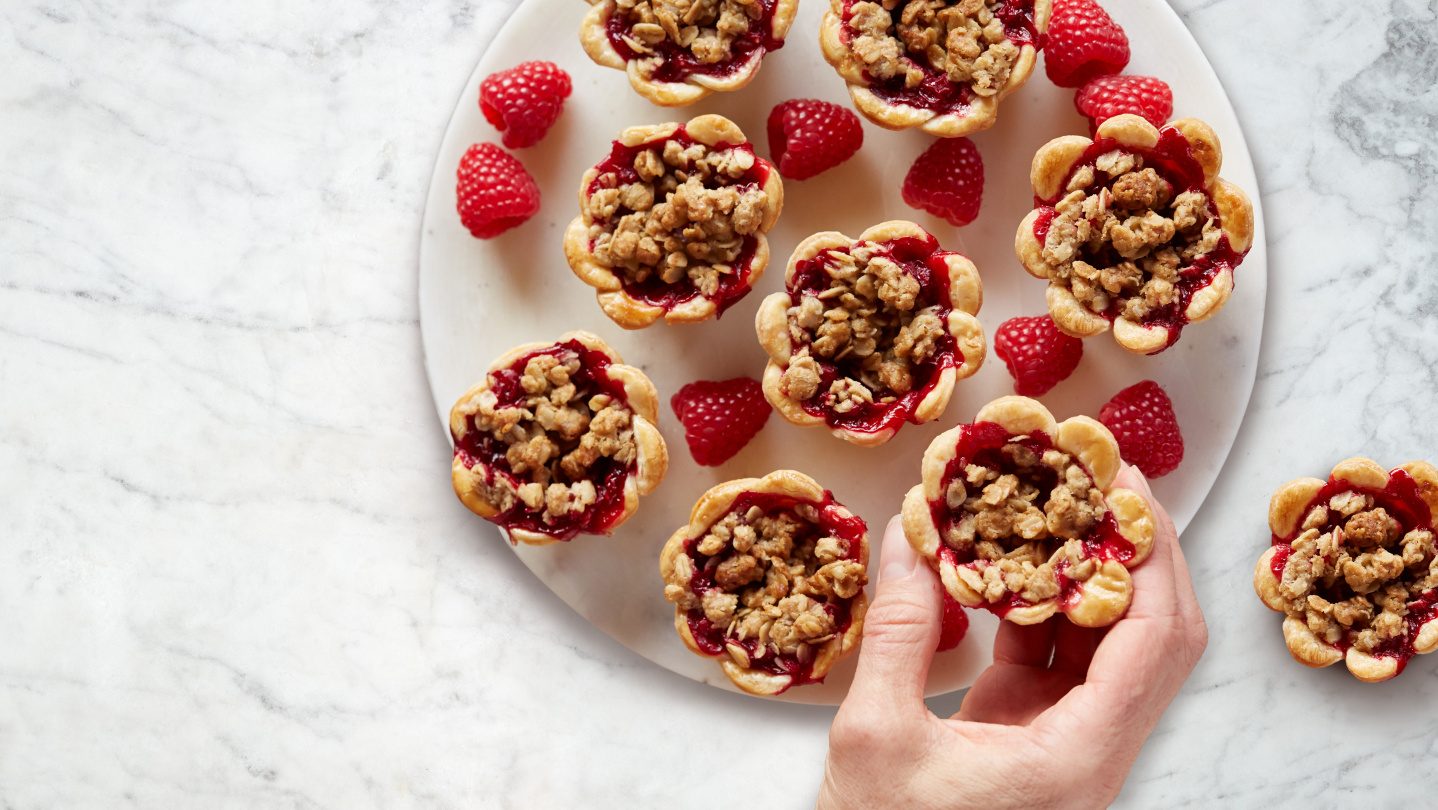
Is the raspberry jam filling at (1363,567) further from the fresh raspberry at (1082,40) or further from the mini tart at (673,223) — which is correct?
the mini tart at (673,223)

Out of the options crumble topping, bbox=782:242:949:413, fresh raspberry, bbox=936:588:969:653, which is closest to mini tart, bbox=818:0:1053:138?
crumble topping, bbox=782:242:949:413

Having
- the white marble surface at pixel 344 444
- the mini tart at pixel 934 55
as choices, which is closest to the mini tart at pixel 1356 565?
the white marble surface at pixel 344 444

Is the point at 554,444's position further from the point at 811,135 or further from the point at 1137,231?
the point at 1137,231

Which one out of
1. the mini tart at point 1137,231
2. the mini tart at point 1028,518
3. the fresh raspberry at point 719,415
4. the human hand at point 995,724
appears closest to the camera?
the human hand at point 995,724

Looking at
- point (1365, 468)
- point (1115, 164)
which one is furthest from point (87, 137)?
point (1365, 468)

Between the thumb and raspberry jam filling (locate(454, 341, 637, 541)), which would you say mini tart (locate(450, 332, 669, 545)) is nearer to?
raspberry jam filling (locate(454, 341, 637, 541))
